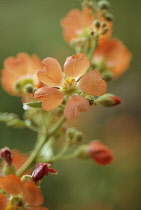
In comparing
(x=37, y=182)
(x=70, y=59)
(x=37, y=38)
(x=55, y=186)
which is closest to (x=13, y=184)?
(x=37, y=182)

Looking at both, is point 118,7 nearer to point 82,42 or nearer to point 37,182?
point 82,42

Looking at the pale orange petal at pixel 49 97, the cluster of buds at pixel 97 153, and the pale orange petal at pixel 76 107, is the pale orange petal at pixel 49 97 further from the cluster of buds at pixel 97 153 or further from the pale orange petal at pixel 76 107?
the cluster of buds at pixel 97 153

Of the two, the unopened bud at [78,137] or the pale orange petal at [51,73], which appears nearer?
the pale orange petal at [51,73]

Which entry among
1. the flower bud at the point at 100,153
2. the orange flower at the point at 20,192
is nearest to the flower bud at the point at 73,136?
the flower bud at the point at 100,153

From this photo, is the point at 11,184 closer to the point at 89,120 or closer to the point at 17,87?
the point at 17,87

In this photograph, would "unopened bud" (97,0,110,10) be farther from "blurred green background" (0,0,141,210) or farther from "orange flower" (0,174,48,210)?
"blurred green background" (0,0,141,210)

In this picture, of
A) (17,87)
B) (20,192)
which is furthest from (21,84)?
(20,192)

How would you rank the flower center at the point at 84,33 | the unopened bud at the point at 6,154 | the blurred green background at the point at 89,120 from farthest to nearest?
the blurred green background at the point at 89,120
the flower center at the point at 84,33
the unopened bud at the point at 6,154
